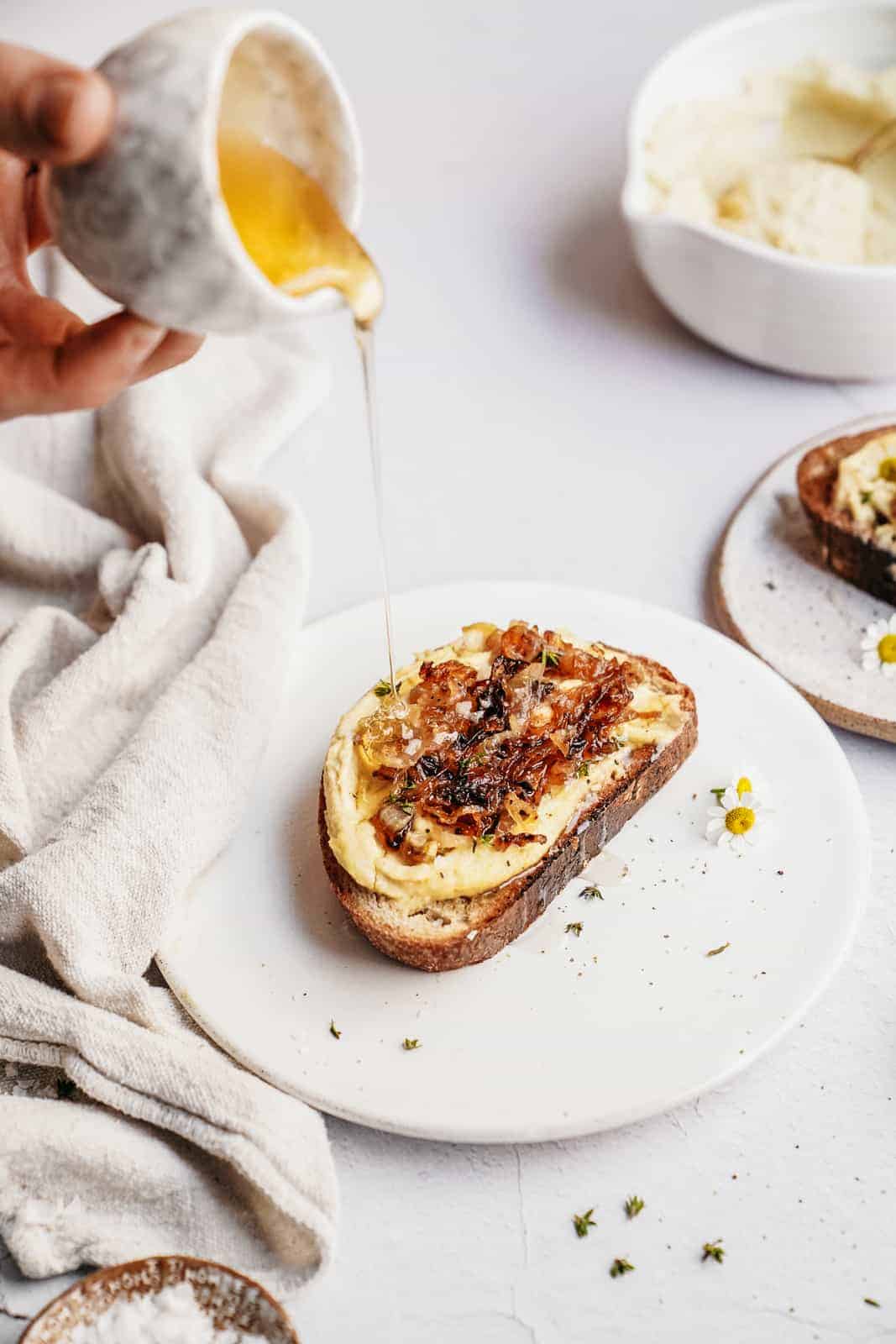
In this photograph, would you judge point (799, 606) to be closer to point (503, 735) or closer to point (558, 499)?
point (558, 499)

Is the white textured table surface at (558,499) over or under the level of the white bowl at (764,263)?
under

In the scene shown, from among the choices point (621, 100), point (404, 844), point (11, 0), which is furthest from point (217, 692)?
point (11, 0)

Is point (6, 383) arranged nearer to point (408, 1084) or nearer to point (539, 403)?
point (408, 1084)

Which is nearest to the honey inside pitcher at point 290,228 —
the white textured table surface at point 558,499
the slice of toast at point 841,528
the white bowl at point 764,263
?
the white textured table surface at point 558,499

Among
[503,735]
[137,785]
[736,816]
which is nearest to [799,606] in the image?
[736,816]

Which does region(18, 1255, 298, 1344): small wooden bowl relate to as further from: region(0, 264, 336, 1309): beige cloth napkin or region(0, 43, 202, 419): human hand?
region(0, 43, 202, 419): human hand

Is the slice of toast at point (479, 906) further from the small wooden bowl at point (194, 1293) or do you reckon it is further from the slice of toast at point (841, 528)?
the slice of toast at point (841, 528)
